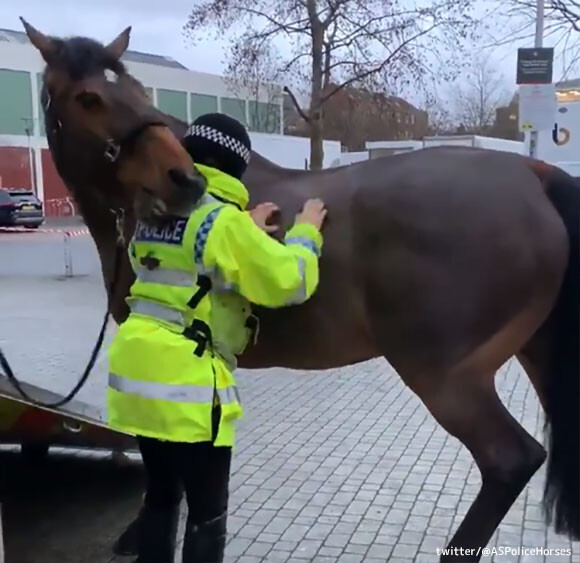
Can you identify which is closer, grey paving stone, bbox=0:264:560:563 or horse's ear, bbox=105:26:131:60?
horse's ear, bbox=105:26:131:60

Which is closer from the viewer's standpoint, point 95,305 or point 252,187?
point 252,187

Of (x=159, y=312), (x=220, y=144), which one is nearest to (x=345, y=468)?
(x=159, y=312)

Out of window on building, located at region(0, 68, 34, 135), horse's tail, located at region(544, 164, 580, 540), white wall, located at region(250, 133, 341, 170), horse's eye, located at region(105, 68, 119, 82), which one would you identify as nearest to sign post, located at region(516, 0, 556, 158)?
horse's tail, located at region(544, 164, 580, 540)

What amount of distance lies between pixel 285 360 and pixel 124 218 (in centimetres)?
71

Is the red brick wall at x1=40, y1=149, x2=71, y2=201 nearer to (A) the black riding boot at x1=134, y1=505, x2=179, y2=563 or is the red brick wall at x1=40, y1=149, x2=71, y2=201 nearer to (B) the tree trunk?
(B) the tree trunk

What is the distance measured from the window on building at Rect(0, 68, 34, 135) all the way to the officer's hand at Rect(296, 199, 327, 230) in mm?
35853

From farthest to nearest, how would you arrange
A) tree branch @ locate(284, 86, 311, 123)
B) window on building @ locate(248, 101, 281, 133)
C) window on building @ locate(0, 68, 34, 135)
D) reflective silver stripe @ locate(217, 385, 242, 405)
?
1. window on building @ locate(0, 68, 34, 135)
2. window on building @ locate(248, 101, 281, 133)
3. tree branch @ locate(284, 86, 311, 123)
4. reflective silver stripe @ locate(217, 385, 242, 405)

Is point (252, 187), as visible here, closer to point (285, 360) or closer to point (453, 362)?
point (285, 360)

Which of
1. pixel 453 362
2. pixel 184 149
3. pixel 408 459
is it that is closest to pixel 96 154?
pixel 184 149

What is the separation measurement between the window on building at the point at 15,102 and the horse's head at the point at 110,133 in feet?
117

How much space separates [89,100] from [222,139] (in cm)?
40

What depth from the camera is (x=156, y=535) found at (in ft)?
8.42

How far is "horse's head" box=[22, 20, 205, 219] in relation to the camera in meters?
2.21

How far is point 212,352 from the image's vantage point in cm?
229
